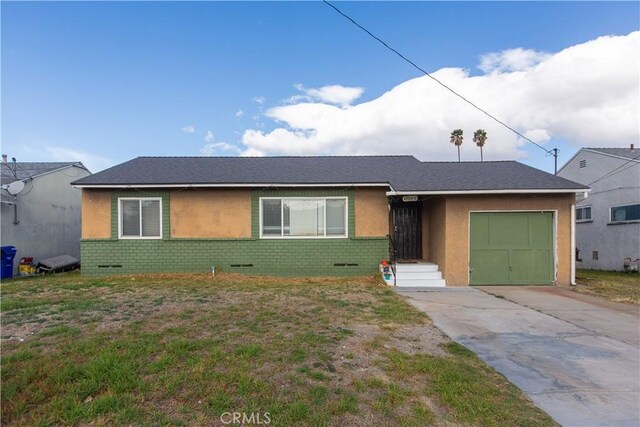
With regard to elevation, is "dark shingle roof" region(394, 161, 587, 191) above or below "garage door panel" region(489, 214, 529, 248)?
above

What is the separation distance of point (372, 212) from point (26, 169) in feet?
51.1

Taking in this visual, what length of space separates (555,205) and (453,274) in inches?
148

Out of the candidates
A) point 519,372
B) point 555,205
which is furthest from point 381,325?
point 555,205

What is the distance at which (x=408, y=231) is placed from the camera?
11570 mm

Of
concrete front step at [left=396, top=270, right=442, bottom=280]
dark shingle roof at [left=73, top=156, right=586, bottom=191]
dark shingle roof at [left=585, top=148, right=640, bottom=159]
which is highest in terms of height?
dark shingle roof at [left=585, top=148, right=640, bottom=159]

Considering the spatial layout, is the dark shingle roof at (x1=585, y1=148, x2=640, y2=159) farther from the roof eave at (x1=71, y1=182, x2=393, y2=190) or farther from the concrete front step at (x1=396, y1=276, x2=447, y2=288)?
the roof eave at (x1=71, y1=182, x2=393, y2=190)

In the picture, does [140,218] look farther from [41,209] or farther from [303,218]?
[41,209]

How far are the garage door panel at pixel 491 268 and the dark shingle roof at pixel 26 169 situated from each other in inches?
665

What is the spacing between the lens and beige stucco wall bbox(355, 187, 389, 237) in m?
10.3

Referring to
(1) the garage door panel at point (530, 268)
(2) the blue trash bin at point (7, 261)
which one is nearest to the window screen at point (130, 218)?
(2) the blue trash bin at point (7, 261)

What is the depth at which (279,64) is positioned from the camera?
14.0m

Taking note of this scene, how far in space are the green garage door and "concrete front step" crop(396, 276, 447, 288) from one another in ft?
3.32

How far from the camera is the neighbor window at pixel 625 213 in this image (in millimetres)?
14116
